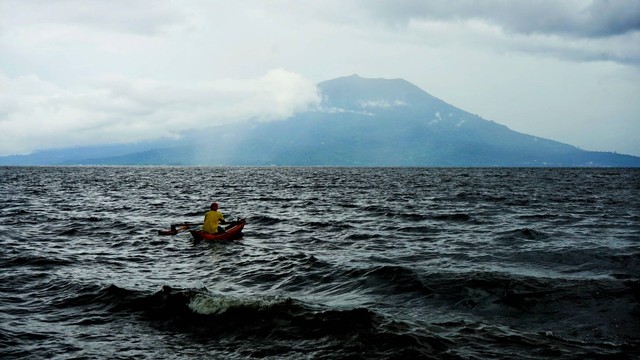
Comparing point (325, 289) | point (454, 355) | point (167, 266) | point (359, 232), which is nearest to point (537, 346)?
point (454, 355)

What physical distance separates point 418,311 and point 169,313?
707cm

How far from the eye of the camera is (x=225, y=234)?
25266 millimetres

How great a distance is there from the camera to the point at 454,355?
9.64 meters

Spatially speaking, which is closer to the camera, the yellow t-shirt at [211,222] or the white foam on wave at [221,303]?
the white foam on wave at [221,303]

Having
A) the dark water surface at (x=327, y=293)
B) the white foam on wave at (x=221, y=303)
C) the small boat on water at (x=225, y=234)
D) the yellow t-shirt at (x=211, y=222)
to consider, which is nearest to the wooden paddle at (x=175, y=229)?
the dark water surface at (x=327, y=293)

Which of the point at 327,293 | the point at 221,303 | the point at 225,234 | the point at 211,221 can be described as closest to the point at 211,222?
the point at 211,221

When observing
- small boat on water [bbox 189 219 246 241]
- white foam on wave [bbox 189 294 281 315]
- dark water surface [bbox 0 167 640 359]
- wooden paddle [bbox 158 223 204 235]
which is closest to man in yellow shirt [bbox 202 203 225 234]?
small boat on water [bbox 189 219 246 241]

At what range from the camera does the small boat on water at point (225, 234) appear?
979 inches

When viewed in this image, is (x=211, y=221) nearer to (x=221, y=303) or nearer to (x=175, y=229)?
(x=175, y=229)

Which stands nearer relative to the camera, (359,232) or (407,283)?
(407,283)

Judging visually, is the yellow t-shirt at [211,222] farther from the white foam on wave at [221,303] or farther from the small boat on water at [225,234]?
the white foam on wave at [221,303]

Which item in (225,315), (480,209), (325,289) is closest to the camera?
(225,315)

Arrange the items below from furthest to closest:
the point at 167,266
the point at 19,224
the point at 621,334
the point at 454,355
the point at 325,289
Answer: the point at 19,224 < the point at 167,266 < the point at 325,289 < the point at 621,334 < the point at 454,355

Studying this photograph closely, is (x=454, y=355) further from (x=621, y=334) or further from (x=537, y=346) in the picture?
(x=621, y=334)
